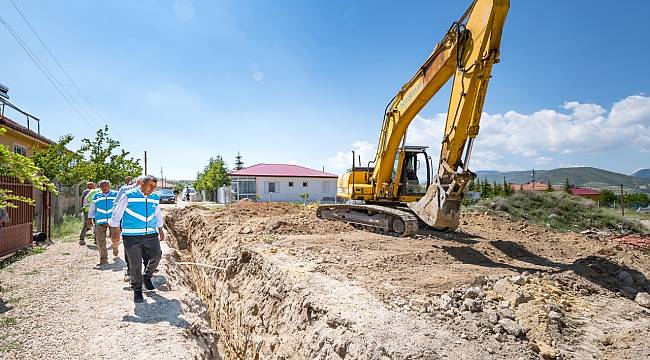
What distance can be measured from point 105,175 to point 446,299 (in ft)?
52.0

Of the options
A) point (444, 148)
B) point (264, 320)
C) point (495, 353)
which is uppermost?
point (444, 148)

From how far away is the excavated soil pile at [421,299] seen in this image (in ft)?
13.2

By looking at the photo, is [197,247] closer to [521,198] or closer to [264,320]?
[264,320]

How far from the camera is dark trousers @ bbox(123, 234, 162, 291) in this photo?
554 centimetres

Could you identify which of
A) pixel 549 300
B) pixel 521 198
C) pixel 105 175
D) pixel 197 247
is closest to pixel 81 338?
pixel 549 300

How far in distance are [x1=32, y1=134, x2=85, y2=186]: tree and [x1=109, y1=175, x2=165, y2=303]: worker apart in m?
10.6

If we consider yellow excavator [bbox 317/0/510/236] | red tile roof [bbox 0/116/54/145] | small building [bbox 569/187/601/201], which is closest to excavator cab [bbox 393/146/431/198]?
yellow excavator [bbox 317/0/510/236]

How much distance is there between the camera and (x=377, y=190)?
1112 centimetres

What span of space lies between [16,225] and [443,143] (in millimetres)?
9745

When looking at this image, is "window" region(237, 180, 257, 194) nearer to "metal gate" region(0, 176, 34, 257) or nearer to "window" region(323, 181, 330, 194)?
"window" region(323, 181, 330, 194)

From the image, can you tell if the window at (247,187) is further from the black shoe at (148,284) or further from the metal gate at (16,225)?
the black shoe at (148,284)

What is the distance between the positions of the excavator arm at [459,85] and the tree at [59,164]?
12.6m

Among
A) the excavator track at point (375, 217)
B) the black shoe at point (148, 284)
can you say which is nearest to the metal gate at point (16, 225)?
the black shoe at point (148, 284)

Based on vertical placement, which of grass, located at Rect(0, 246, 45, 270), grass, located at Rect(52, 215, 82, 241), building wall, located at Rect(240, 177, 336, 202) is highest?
building wall, located at Rect(240, 177, 336, 202)
